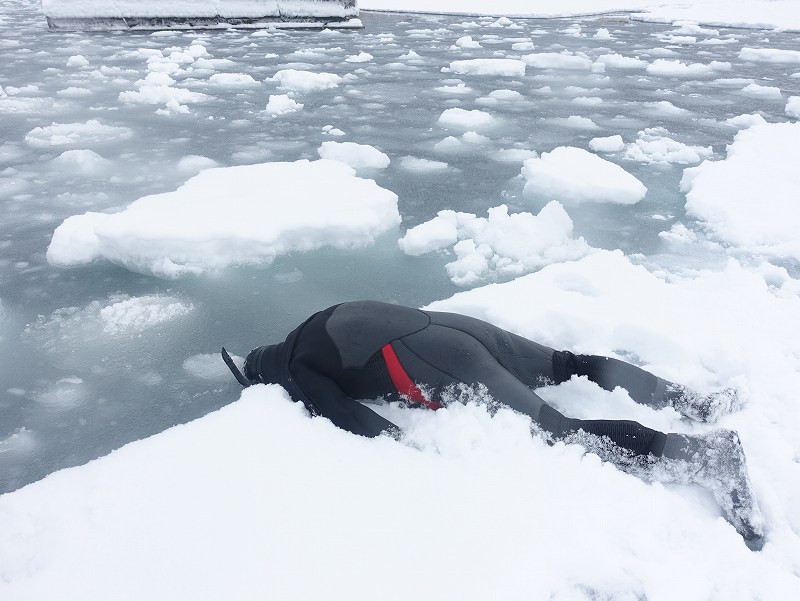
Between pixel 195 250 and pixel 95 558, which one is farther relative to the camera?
pixel 195 250

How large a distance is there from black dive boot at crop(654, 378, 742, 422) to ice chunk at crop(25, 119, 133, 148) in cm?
533

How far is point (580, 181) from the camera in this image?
4395 mm

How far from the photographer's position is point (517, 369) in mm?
2398

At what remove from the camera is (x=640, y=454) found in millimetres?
1990

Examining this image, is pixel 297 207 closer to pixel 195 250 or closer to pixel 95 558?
pixel 195 250

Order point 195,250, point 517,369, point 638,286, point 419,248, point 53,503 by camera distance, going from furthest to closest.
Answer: point 419,248 < point 195,250 < point 638,286 < point 517,369 < point 53,503

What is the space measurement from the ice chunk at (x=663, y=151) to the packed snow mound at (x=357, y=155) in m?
2.20

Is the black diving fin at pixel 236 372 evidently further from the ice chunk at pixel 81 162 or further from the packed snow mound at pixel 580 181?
the ice chunk at pixel 81 162

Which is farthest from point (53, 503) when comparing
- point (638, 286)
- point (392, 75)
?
point (392, 75)

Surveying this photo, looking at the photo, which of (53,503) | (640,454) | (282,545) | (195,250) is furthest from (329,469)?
(195,250)

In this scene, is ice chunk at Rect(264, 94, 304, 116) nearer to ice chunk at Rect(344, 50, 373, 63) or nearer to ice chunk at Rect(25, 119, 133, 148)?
ice chunk at Rect(25, 119, 133, 148)

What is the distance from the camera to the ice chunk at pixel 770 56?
9.66 meters

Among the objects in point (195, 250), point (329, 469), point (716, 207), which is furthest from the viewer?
point (716, 207)

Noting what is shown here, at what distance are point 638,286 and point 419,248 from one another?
1.28m
